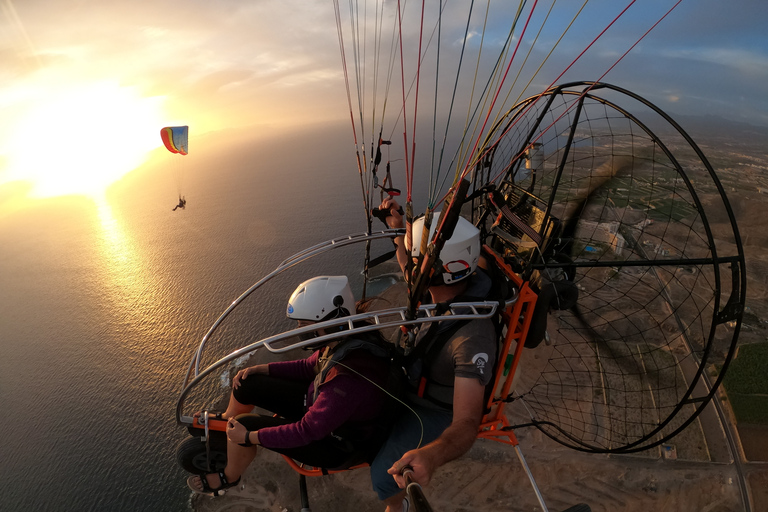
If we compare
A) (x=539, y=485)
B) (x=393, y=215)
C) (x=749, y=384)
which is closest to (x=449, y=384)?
(x=393, y=215)

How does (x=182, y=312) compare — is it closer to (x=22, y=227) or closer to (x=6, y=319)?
(x=6, y=319)

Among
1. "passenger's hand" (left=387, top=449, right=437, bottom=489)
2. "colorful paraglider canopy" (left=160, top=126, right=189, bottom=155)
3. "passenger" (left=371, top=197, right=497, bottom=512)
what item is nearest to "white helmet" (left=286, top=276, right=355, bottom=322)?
"passenger" (left=371, top=197, right=497, bottom=512)

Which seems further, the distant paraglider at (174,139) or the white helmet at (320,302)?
the distant paraglider at (174,139)

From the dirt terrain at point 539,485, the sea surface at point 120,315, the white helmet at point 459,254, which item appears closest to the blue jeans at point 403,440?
the white helmet at point 459,254

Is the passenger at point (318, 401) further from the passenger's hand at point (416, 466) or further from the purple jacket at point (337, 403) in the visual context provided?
the passenger's hand at point (416, 466)

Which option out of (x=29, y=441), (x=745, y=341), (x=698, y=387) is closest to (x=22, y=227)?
(x=29, y=441)

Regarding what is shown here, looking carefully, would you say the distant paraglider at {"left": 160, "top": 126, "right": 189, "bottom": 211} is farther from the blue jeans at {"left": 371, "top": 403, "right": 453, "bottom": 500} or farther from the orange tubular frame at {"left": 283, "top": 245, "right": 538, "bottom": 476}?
the blue jeans at {"left": 371, "top": 403, "right": 453, "bottom": 500}

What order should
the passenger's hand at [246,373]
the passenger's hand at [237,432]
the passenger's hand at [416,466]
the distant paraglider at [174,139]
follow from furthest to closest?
the distant paraglider at [174,139] < the passenger's hand at [246,373] < the passenger's hand at [237,432] < the passenger's hand at [416,466]

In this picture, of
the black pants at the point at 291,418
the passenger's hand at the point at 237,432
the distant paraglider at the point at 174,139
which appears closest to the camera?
the passenger's hand at the point at 237,432
